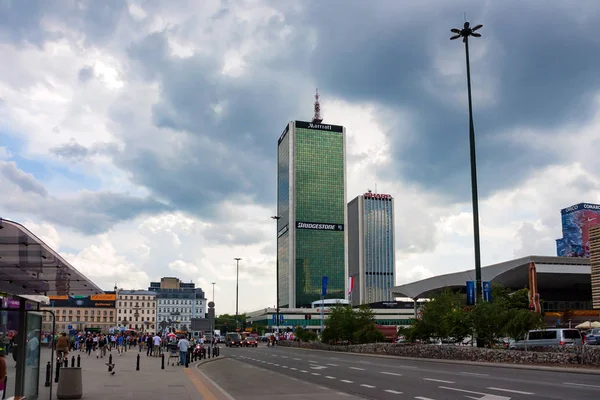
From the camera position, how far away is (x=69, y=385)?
1596cm

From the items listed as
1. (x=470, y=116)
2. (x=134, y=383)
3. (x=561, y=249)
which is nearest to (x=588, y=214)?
(x=561, y=249)

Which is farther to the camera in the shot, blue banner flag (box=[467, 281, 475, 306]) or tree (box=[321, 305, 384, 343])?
tree (box=[321, 305, 384, 343])

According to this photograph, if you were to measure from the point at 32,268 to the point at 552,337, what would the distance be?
1342 inches

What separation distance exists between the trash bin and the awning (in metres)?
2.65

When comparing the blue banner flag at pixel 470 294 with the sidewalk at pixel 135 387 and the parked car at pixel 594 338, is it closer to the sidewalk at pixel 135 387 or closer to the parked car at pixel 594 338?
the parked car at pixel 594 338

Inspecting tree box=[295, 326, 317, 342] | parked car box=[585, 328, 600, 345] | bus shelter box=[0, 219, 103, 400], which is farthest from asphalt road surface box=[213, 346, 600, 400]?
tree box=[295, 326, 317, 342]

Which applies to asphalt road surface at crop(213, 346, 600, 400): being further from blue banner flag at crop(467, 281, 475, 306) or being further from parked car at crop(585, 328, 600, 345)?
parked car at crop(585, 328, 600, 345)

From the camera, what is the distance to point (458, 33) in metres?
37.8

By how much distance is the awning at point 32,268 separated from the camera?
436 inches

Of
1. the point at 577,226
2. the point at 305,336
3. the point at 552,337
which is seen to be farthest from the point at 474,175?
the point at 577,226

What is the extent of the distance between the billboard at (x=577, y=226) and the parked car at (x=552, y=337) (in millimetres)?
140359

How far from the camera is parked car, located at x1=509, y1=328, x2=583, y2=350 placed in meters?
38.3

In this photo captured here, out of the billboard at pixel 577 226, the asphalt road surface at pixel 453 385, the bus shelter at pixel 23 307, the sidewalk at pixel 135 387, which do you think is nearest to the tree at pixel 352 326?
the asphalt road surface at pixel 453 385

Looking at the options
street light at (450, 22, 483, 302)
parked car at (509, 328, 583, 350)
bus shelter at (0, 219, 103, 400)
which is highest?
street light at (450, 22, 483, 302)
